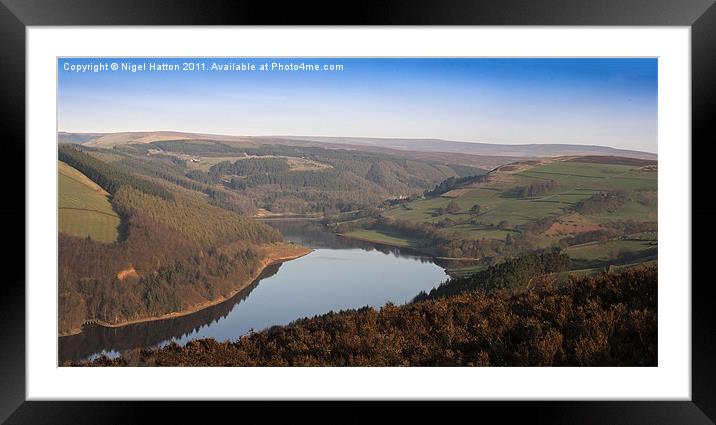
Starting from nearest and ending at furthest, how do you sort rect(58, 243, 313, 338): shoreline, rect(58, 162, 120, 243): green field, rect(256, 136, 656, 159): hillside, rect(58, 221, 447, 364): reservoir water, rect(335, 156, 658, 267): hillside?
1. rect(58, 162, 120, 243): green field
2. rect(58, 221, 447, 364): reservoir water
3. rect(58, 243, 313, 338): shoreline
4. rect(335, 156, 658, 267): hillside
5. rect(256, 136, 656, 159): hillside

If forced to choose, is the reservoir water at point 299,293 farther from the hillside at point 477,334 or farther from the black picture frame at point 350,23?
the black picture frame at point 350,23

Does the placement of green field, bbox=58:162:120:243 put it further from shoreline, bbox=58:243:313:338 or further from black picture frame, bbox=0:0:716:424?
black picture frame, bbox=0:0:716:424

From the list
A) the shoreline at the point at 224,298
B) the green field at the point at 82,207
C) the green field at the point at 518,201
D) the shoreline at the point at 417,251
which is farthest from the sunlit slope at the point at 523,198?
the green field at the point at 82,207

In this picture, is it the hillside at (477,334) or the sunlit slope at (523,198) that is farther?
the sunlit slope at (523,198)

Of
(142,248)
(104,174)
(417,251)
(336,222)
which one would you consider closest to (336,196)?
(336,222)

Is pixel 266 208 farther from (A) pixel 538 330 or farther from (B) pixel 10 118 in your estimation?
(A) pixel 538 330

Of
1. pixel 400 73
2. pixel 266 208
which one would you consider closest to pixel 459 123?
pixel 400 73

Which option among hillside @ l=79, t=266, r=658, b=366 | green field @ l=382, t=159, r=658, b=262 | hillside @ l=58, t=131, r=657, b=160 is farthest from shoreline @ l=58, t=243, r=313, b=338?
hillside @ l=58, t=131, r=657, b=160
